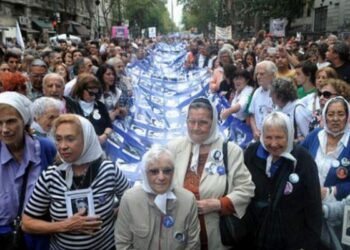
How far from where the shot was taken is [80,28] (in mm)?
55906

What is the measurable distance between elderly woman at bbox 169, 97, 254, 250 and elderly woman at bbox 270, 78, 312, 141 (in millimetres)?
1800

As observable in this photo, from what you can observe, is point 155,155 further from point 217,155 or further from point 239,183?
point 239,183

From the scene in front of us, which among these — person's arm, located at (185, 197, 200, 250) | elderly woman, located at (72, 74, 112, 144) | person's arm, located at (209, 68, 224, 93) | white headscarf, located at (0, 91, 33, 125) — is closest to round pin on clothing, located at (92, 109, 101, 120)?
elderly woman, located at (72, 74, 112, 144)

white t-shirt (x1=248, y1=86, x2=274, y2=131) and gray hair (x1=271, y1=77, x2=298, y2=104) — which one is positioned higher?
gray hair (x1=271, y1=77, x2=298, y2=104)

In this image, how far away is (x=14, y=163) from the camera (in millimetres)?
3186

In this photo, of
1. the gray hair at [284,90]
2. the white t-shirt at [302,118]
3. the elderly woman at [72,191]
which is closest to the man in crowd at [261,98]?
the gray hair at [284,90]

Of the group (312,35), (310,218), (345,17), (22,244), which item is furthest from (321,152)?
(345,17)

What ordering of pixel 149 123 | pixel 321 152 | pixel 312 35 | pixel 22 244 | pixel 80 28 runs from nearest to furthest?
1. pixel 22 244
2. pixel 321 152
3. pixel 149 123
4. pixel 312 35
5. pixel 80 28

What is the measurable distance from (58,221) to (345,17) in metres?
37.9

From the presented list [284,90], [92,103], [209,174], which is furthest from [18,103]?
[284,90]

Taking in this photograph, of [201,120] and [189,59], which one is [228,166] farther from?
[189,59]

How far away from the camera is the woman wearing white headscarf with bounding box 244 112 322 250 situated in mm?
3307

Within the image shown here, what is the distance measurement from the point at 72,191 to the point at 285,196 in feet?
5.07

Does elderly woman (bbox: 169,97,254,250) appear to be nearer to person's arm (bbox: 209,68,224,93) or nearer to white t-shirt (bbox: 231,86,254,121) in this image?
white t-shirt (bbox: 231,86,254,121)
